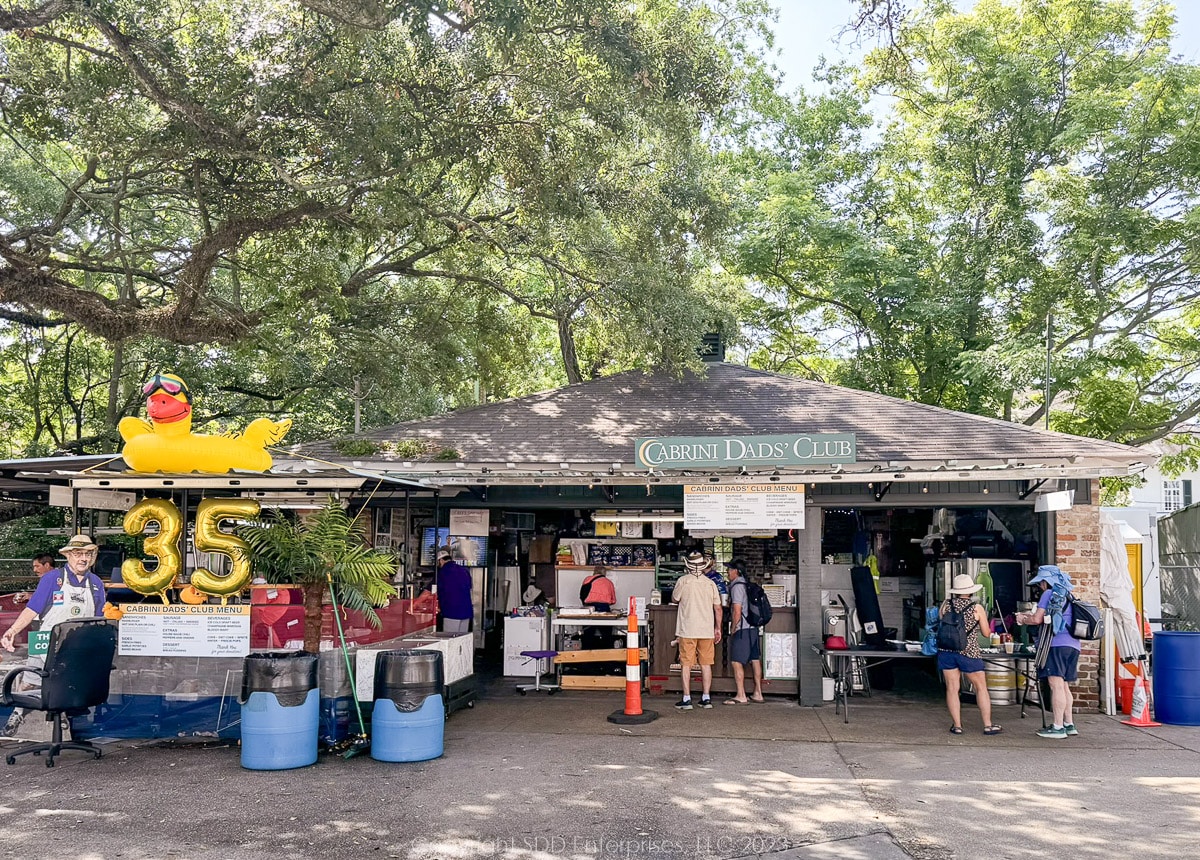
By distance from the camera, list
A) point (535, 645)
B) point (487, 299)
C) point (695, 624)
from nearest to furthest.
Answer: point (695, 624)
point (535, 645)
point (487, 299)

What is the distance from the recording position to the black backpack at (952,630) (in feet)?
31.3

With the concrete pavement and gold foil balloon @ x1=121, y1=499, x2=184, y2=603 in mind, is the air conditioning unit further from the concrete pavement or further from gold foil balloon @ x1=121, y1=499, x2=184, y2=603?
gold foil balloon @ x1=121, y1=499, x2=184, y2=603

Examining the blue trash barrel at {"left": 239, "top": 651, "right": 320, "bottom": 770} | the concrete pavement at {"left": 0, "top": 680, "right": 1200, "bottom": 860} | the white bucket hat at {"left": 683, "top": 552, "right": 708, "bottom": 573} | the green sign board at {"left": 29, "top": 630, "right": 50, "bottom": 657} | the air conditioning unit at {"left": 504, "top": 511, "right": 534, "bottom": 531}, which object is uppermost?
the air conditioning unit at {"left": 504, "top": 511, "right": 534, "bottom": 531}

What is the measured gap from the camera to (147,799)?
7.11 metres

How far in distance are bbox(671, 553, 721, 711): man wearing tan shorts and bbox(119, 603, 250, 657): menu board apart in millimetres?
4784

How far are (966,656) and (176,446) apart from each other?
7718 mm

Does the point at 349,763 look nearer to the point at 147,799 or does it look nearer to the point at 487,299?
the point at 147,799

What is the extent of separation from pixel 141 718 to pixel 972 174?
17.9 m

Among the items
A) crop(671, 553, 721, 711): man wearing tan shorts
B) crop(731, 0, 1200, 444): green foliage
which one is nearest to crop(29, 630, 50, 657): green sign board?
crop(671, 553, 721, 711): man wearing tan shorts

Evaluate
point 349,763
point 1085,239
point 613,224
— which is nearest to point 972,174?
point 1085,239

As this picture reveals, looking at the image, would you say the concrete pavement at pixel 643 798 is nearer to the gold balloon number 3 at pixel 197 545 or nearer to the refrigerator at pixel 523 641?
the gold balloon number 3 at pixel 197 545

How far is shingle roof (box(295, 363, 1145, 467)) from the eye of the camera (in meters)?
11.3

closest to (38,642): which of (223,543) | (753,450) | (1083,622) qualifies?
(223,543)

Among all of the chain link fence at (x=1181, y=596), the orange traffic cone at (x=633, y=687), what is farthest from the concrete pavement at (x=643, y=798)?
the chain link fence at (x=1181, y=596)
